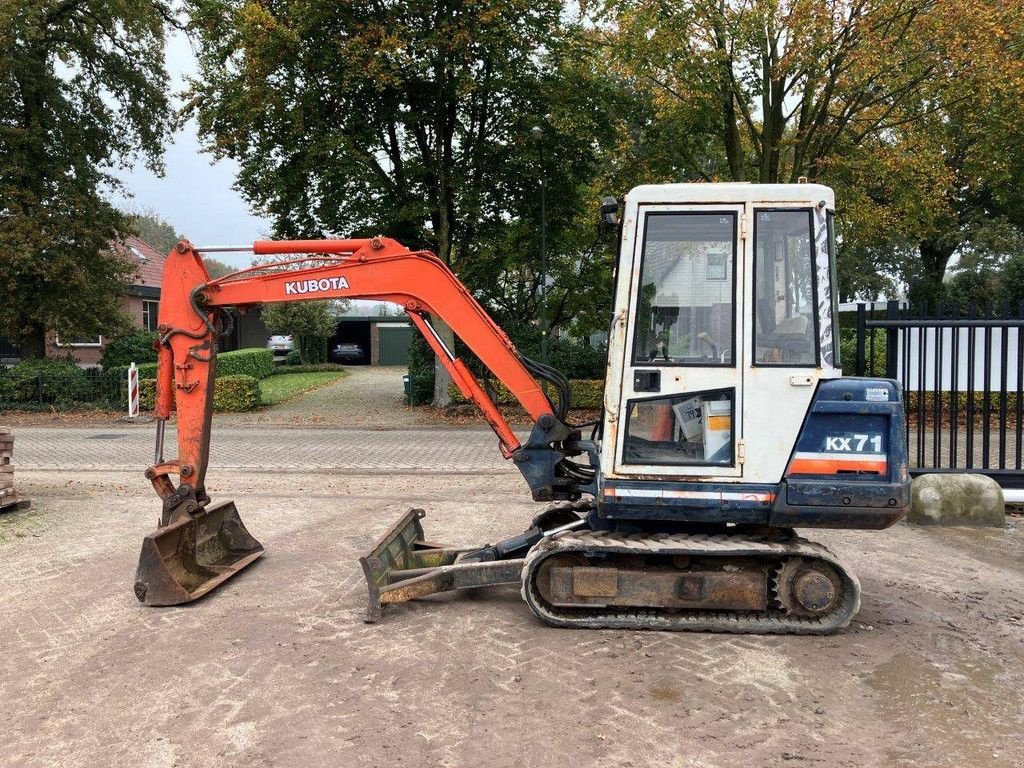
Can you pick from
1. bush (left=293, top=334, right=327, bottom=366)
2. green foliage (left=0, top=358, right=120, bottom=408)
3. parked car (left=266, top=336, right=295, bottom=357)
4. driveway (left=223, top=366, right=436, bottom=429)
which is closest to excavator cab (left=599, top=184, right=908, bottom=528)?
Result: driveway (left=223, top=366, right=436, bottom=429)

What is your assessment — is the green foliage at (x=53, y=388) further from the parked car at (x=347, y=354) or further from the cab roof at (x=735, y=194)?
the parked car at (x=347, y=354)

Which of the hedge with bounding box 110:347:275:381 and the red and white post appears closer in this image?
the red and white post

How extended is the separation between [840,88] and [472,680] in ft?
48.9

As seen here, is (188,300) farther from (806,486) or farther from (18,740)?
(806,486)

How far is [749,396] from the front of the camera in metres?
5.09

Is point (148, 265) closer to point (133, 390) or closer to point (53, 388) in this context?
point (53, 388)

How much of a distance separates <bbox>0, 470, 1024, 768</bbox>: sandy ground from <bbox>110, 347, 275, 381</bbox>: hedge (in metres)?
14.3

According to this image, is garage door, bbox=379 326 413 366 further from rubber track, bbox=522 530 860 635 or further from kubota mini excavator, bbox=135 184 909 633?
rubber track, bbox=522 530 860 635

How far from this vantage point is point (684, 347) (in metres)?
5.16

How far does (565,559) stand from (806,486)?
5.42ft

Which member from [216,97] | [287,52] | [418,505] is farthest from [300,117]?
[418,505]

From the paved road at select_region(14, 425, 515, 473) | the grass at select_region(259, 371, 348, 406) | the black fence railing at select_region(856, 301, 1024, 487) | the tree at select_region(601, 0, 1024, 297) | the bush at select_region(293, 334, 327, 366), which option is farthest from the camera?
the bush at select_region(293, 334, 327, 366)

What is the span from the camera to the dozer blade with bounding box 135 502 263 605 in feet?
19.0

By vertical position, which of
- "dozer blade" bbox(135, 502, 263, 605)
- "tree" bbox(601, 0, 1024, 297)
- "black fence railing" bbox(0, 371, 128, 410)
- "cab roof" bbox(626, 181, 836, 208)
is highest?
"tree" bbox(601, 0, 1024, 297)
